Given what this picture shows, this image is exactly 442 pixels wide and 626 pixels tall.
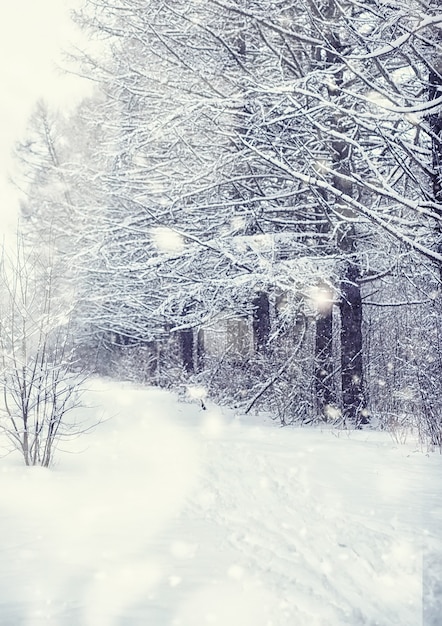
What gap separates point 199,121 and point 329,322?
4.01 meters

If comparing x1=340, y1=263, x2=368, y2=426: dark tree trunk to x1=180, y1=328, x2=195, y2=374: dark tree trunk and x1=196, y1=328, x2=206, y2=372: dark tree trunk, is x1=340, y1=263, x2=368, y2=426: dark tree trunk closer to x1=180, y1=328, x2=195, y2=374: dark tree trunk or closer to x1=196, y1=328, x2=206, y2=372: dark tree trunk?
x1=196, y1=328, x2=206, y2=372: dark tree trunk

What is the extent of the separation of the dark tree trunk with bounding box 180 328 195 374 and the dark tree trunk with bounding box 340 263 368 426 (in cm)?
779

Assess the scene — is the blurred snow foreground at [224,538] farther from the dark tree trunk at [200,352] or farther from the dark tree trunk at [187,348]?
the dark tree trunk at [187,348]

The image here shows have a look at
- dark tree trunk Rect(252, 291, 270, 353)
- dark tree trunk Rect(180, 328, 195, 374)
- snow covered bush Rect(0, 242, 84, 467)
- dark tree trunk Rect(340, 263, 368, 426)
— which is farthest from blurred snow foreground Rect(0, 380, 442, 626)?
dark tree trunk Rect(180, 328, 195, 374)

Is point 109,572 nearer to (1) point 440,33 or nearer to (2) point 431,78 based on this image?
(1) point 440,33

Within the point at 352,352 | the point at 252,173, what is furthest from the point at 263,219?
the point at 352,352

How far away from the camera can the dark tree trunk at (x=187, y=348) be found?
16.6 meters

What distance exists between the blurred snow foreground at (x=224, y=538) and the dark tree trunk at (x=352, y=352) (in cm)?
246

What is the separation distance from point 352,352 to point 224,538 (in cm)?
592

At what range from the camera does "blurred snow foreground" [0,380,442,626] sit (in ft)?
8.70

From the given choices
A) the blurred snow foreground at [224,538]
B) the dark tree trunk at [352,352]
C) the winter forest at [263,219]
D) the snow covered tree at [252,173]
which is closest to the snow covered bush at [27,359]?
the winter forest at [263,219]

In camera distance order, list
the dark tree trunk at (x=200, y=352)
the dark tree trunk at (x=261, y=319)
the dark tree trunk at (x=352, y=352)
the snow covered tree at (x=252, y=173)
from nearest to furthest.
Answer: the snow covered tree at (x=252, y=173) → the dark tree trunk at (x=352, y=352) → the dark tree trunk at (x=261, y=319) → the dark tree trunk at (x=200, y=352)

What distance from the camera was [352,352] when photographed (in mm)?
9055

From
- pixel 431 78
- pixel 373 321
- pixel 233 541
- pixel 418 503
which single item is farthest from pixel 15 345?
pixel 373 321
